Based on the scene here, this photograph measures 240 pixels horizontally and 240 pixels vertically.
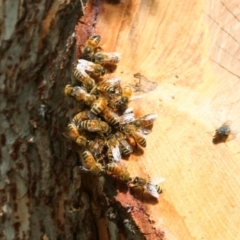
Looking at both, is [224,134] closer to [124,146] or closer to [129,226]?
[124,146]

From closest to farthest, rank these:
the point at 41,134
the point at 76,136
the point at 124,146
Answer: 1. the point at 124,146
2. the point at 76,136
3. the point at 41,134

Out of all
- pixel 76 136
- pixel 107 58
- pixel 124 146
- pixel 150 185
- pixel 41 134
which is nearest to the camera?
pixel 150 185

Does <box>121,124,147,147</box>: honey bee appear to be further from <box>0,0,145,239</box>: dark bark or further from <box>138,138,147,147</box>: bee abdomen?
<box>0,0,145,239</box>: dark bark

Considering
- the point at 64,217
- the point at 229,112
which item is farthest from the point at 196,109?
the point at 64,217

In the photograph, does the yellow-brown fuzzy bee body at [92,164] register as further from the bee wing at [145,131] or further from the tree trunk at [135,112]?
the bee wing at [145,131]

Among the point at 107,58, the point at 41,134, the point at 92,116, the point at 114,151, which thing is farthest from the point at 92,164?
the point at 41,134

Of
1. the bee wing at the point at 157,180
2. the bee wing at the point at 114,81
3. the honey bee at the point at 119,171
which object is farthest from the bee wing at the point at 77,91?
the bee wing at the point at 157,180
